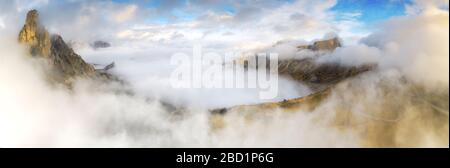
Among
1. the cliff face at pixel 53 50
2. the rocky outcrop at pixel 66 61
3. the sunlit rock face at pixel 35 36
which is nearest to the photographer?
the sunlit rock face at pixel 35 36

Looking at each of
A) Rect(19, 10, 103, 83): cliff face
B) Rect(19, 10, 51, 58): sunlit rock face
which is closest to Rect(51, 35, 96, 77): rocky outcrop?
Rect(19, 10, 103, 83): cliff face

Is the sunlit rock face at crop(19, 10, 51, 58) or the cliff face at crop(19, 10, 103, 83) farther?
the cliff face at crop(19, 10, 103, 83)

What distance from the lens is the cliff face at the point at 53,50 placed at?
81688 millimetres

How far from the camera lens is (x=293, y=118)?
82.1 meters

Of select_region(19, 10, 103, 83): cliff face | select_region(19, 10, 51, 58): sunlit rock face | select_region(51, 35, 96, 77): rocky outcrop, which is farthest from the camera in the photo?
select_region(51, 35, 96, 77): rocky outcrop

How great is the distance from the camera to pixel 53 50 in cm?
10419

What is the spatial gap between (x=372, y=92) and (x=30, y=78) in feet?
264

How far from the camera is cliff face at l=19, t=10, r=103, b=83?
81.7m

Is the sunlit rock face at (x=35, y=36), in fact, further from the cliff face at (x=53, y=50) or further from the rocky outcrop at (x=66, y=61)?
the rocky outcrop at (x=66, y=61)

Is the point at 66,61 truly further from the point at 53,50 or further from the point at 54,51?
the point at 53,50

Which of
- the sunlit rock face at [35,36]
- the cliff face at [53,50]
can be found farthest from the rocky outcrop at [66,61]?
the sunlit rock face at [35,36]

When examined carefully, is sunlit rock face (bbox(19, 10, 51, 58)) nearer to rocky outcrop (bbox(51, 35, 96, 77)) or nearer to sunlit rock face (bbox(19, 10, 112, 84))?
sunlit rock face (bbox(19, 10, 112, 84))

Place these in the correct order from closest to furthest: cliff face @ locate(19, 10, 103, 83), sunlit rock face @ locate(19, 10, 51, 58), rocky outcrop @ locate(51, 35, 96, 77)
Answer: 1. sunlit rock face @ locate(19, 10, 51, 58)
2. cliff face @ locate(19, 10, 103, 83)
3. rocky outcrop @ locate(51, 35, 96, 77)
